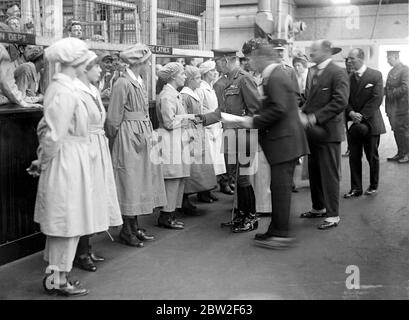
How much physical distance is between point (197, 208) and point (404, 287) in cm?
301

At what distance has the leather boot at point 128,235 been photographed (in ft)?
16.4

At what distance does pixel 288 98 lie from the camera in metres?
4.72

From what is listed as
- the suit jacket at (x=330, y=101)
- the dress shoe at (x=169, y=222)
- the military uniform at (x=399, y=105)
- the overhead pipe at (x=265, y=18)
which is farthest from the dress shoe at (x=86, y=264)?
the military uniform at (x=399, y=105)

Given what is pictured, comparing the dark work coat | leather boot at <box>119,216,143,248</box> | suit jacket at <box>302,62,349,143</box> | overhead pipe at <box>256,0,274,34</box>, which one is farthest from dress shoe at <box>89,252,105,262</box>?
the dark work coat

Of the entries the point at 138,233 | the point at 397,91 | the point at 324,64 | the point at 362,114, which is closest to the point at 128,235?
the point at 138,233

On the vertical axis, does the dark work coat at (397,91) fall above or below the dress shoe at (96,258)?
above

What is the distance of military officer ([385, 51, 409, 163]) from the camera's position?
31.4ft

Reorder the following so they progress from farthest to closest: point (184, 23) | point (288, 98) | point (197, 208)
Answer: point (184, 23), point (197, 208), point (288, 98)

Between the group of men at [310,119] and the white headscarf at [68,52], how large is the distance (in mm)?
1601

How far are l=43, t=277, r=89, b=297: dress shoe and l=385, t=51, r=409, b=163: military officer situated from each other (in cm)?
715

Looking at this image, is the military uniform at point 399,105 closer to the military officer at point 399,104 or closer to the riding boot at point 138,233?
the military officer at point 399,104

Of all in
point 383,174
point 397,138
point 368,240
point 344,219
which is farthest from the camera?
point 397,138
